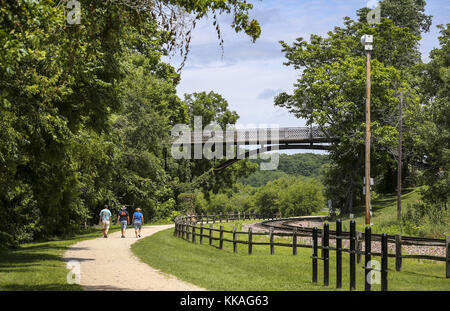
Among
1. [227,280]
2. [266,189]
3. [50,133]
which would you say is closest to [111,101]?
[50,133]

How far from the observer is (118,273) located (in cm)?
1412

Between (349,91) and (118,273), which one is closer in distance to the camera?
(118,273)

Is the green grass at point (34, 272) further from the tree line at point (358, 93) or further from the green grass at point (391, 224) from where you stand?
the tree line at point (358, 93)

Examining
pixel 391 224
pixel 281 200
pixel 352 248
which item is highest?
pixel 352 248

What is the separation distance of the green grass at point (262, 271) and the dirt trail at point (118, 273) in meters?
0.41

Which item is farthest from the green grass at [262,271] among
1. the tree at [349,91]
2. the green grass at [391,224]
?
the tree at [349,91]

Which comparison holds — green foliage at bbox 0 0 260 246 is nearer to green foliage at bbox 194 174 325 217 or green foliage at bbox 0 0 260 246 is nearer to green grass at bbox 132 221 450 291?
green grass at bbox 132 221 450 291

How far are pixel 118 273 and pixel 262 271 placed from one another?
3.77 m

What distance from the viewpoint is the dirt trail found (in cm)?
1166

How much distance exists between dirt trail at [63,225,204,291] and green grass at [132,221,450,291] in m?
0.41

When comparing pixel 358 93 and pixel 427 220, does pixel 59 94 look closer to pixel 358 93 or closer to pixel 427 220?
pixel 427 220

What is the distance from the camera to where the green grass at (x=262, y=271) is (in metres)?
12.4

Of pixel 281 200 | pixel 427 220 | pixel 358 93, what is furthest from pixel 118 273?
pixel 281 200
